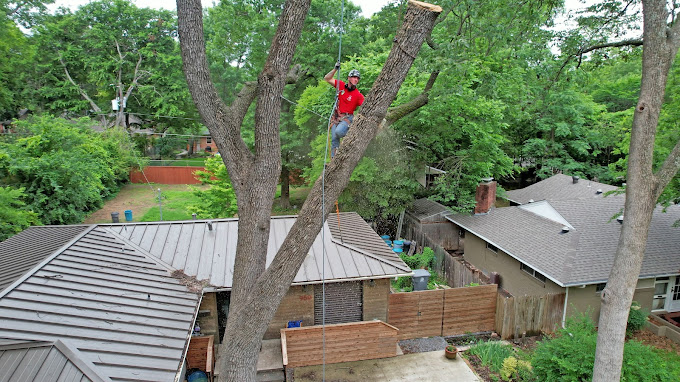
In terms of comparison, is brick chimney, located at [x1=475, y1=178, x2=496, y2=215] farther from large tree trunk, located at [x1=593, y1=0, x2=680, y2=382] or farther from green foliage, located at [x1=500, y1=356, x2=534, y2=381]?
large tree trunk, located at [x1=593, y1=0, x2=680, y2=382]

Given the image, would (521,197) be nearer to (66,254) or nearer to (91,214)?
(66,254)

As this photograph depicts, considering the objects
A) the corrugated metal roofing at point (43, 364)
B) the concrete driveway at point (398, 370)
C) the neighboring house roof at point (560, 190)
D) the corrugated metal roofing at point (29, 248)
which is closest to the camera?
the corrugated metal roofing at point (43, 364)

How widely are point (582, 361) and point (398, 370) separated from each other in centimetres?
380

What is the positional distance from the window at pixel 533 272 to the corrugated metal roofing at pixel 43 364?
11023 millimetres

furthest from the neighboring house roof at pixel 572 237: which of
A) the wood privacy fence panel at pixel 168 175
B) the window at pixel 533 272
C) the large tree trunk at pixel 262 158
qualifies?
the wood privacy fence panel at pixel 168 175

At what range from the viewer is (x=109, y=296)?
6875 millimetres

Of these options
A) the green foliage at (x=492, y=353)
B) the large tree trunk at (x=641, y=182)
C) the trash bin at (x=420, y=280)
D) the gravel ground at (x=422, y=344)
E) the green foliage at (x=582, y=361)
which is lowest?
the gravel ground at (x=422, y=344)

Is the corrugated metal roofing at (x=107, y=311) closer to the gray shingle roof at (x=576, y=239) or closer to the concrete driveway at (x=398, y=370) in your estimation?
the concrete driveway at (x=398, y=370)

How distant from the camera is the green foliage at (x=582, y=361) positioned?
6.54 meters

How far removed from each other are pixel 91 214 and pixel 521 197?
23496mm

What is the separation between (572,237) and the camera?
40.2 feet

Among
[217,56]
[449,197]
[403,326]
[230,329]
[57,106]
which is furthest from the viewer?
[57,106]

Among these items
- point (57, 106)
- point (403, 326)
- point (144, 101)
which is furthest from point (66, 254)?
point (57, 106)

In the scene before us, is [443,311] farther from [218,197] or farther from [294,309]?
[218,197]
